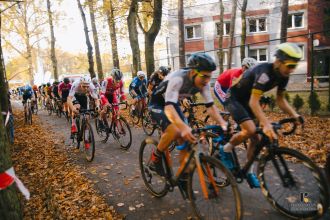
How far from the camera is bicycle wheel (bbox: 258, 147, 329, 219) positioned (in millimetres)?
3359

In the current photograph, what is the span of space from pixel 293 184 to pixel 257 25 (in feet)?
101

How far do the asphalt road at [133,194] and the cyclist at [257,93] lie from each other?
1.43 ft

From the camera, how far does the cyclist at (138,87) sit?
434 inches

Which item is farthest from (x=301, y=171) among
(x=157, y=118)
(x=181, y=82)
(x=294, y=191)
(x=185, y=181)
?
(x=157, y=118)

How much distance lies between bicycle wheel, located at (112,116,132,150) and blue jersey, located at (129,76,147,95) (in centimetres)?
285

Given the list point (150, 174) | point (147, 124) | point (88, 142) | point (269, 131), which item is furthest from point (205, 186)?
point (147, 124)

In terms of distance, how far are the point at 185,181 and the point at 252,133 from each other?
1.09 metres

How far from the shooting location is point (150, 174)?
4965 millimetres

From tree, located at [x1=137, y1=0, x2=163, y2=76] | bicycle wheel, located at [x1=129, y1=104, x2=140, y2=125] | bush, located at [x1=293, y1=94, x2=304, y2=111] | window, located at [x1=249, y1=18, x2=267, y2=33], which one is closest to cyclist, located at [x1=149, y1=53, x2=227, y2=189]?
bicycle wheel, located at [x1=129, y1=104, x2=140, y2=125]

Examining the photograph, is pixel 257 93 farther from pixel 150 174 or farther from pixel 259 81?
pixel 150 174

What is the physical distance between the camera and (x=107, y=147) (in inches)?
342

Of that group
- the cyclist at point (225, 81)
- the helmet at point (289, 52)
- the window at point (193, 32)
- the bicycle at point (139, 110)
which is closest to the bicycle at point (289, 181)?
the helmet at point (289, 52)

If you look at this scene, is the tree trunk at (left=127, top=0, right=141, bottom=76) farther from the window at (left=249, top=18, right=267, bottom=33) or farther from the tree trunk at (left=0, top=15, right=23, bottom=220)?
the window at (left=249, top=18, right=267, bottom=33)

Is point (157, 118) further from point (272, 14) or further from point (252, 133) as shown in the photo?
point (272, 14)
